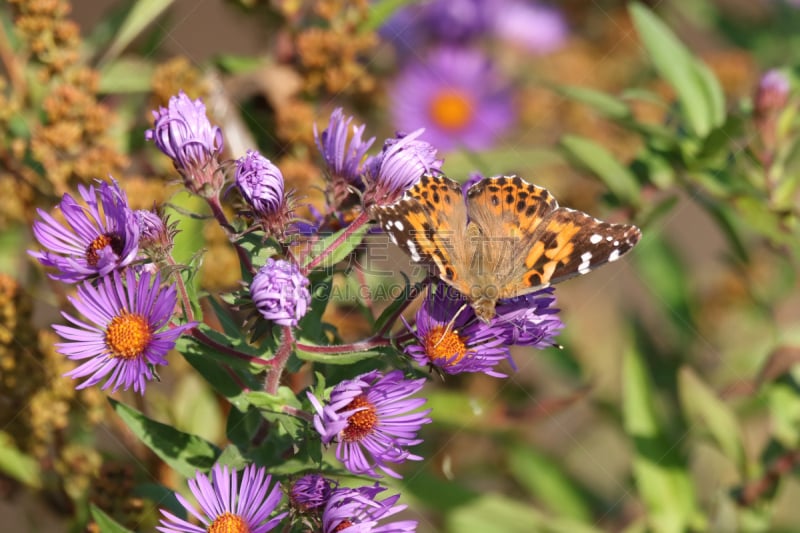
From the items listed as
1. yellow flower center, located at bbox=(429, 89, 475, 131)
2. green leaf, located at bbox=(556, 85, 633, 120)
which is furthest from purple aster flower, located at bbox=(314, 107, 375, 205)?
yellow flower center, located at bbox=(429, 89, 475, 131)

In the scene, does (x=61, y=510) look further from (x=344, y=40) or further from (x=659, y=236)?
(x=659, y=236)

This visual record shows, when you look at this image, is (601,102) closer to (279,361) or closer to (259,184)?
(259,184)

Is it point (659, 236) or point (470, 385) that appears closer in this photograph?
point (470, 385)

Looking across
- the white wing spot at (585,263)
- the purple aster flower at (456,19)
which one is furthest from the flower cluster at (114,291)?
the purple aster flower at (456,19)

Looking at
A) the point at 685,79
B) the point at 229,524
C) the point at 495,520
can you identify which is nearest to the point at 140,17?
the point at 229,524

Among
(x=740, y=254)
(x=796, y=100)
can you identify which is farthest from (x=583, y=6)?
(x=740, y=254)

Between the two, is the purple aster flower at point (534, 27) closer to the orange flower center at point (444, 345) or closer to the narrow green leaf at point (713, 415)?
the narrow green leaf at point (713, 415)
